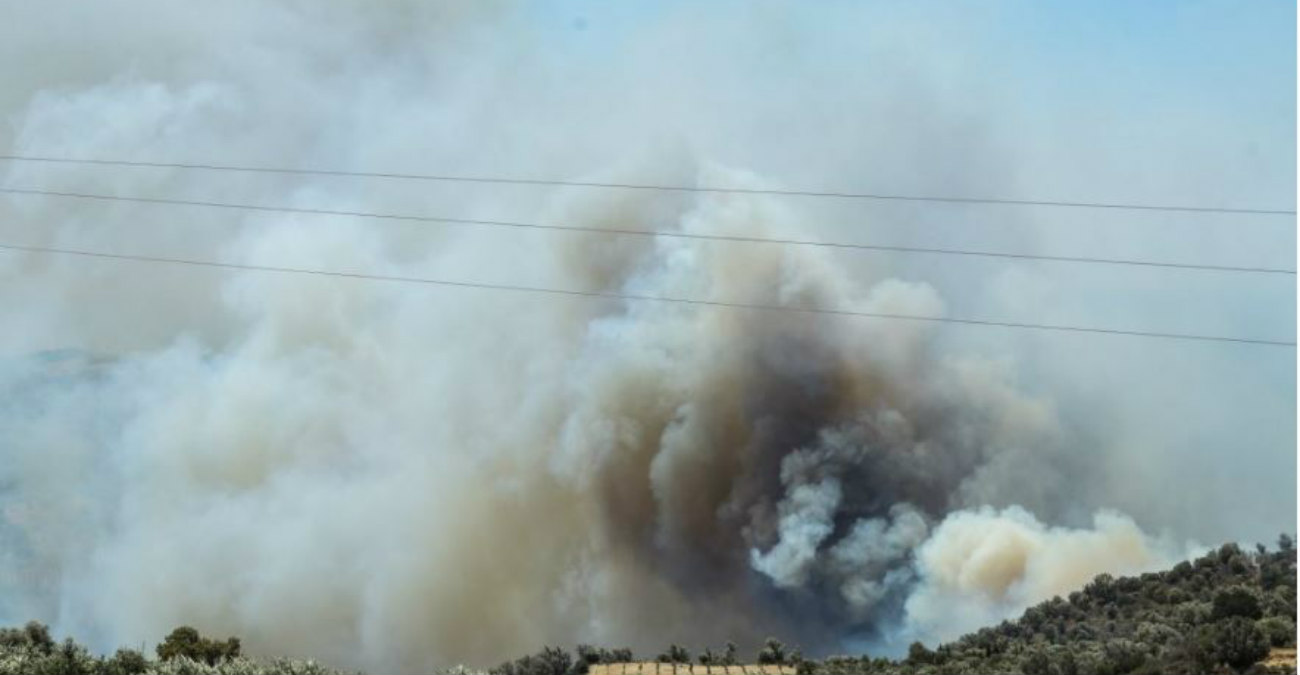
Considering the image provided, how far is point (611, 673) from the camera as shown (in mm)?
29531

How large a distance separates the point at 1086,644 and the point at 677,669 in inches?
375

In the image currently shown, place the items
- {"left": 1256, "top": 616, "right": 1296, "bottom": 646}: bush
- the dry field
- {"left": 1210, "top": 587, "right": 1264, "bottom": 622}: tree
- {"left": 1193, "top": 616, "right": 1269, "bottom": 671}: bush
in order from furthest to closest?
{"left": 1210, "top": 587, "right": 1264, "bottom": 622}: tree
the dry field
{"left": 1256, "top": 616, "right": 1296, "bottom": 646}: bush
{"left": 1193, "top": 616, "right": 1269, "bottom": 671}: bush

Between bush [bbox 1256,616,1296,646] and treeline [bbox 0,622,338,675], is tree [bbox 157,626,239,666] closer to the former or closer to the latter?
treeline [bbox 0,622,338,675]

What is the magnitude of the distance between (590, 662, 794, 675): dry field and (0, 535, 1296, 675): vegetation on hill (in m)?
0.48

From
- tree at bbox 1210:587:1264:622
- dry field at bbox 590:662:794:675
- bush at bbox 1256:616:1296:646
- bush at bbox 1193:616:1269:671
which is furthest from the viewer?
tree at bbox 1210:587:1264:622

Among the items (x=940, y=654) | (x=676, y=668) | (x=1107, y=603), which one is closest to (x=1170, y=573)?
(x=1107, y=603)

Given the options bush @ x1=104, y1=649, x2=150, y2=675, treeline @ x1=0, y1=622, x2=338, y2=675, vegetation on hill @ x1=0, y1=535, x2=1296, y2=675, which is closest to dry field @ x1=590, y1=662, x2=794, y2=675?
vegetation on hill @ x1=0, y1=535, x2=1296, y2=675

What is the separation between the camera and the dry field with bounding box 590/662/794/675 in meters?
29.6

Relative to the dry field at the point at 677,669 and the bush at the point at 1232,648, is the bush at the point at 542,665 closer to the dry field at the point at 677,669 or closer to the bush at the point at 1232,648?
the dry field at the point at 677,669

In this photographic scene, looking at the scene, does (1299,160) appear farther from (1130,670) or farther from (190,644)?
(190,644)

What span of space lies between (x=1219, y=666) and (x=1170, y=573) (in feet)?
56.6

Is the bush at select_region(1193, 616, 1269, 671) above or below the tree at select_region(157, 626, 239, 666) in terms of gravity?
below

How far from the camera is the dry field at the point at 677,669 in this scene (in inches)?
1166

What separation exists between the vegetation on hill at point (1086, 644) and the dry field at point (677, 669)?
1.59 feet
